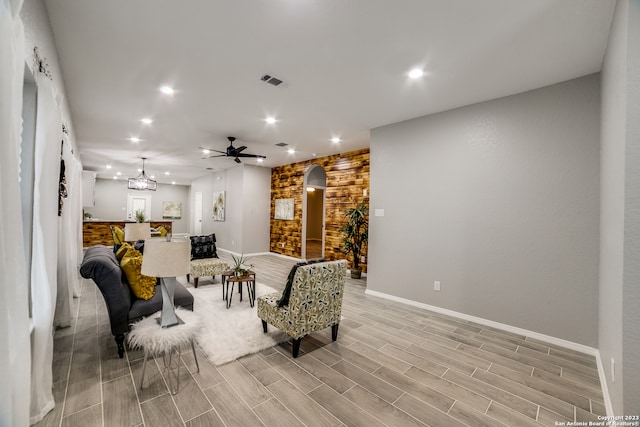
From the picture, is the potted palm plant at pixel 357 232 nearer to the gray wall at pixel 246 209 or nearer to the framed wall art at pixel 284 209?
the framed wall art at pixel 284 209

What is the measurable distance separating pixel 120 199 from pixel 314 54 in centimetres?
1400

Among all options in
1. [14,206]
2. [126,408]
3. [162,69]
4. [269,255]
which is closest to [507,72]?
[162,69]

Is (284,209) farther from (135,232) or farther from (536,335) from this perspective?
(536,335)

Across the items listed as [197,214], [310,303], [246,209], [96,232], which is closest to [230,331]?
[310,303]

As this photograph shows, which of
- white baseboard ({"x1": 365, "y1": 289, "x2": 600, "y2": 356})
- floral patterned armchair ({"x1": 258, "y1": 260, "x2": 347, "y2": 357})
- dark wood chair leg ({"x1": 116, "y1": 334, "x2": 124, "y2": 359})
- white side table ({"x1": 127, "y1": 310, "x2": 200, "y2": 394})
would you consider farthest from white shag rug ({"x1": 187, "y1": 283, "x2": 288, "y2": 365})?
white baseboard ({"x1": 365, "y1": 289, "x2": 600, "y2": 356})

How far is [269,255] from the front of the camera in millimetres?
8727

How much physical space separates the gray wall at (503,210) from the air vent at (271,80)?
2148mm

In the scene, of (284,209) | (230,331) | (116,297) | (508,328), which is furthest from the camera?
(284,209)

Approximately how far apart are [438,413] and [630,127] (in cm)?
220

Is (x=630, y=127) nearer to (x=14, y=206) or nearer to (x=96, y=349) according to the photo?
(x=14, y=206)

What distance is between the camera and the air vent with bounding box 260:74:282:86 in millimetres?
3120

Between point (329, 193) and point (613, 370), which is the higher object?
point (329, 193)

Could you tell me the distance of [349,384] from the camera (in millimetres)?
2291

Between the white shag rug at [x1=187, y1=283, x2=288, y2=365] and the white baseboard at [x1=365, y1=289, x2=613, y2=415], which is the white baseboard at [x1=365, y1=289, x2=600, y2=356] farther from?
the white shag rug at [x1=187, y1=283, x2=288, y2=365]
